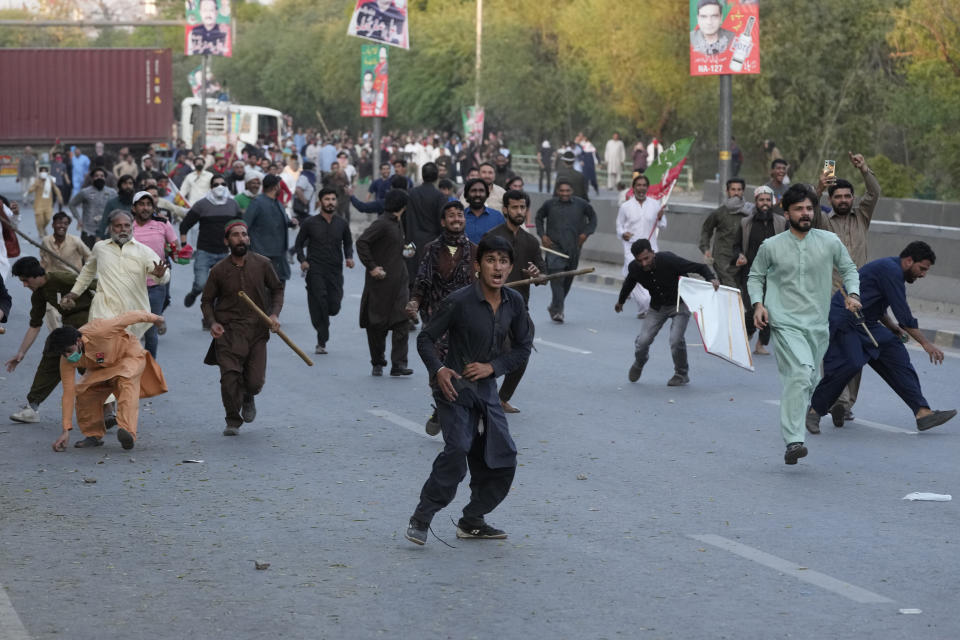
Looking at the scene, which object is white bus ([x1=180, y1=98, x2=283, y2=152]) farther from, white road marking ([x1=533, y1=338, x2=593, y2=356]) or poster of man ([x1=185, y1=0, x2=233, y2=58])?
white road marking ([x1=533, y1=338, x2=593, y2=356])

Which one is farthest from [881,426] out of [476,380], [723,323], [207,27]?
[207,27]

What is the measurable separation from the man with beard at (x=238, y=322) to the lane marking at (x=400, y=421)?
1.01 metres

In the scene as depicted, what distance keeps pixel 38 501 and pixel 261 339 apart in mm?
2692

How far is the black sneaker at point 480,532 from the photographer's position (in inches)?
307

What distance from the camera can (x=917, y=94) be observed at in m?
31.7

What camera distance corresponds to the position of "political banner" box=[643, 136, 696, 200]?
18406mm

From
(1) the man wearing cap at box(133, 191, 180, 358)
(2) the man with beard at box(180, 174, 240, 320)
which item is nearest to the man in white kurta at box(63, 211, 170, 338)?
(1) the man wearing cap at box(133, 191, 180, 358)

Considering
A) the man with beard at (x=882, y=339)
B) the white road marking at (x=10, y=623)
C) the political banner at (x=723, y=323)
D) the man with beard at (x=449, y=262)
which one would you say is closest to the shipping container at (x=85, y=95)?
the man with beard at (x=449, y=262)

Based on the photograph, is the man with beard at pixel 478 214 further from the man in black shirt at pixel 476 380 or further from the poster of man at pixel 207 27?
the poster of man at pixel 207 27

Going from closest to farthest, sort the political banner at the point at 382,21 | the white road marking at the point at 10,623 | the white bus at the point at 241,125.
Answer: the white road marking at the point at 10,623
the political banner at the point at 382,21
the white bus at the point at 241,125

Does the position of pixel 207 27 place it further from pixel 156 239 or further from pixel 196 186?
pixel 156 239

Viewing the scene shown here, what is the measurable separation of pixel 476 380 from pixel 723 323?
4.45 m

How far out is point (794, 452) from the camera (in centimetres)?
962

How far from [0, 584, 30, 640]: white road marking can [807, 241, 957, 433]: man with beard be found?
19.4ft
